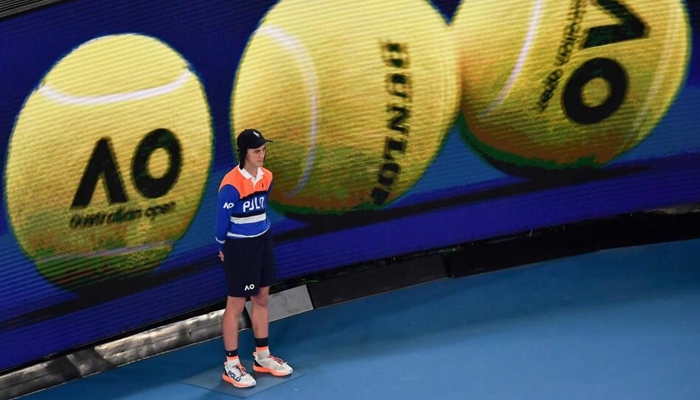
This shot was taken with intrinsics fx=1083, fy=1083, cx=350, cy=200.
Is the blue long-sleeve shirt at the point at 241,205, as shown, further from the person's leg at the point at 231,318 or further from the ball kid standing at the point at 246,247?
the person's leg at the point at 231,318

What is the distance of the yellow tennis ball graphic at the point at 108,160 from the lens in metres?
6.20

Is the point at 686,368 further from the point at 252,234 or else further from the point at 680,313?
the point at 252,234

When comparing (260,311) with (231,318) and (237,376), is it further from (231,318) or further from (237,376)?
(237,376)

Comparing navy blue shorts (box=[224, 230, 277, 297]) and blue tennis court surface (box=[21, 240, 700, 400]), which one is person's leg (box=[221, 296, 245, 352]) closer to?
navy blue shorts (box=[224, 230, 277, 297])

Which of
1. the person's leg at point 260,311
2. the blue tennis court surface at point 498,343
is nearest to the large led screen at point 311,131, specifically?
the blue tennis court surface at point 498,343

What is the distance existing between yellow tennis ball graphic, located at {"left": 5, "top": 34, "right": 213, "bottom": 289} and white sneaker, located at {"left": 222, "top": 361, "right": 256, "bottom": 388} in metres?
0.82

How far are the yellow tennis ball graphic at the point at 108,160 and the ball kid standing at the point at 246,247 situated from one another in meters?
0.52

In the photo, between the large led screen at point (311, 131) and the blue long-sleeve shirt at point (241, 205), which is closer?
the blue long-sleeve shirt at point (241, 205)

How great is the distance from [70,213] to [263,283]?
1.21 metres

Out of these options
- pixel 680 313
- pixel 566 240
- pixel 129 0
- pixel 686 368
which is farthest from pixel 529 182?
pixel 129 0

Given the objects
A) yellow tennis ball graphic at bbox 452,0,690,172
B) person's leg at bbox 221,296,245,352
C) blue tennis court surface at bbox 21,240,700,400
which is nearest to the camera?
blue tennis court surface at bbox 21,240,700,400

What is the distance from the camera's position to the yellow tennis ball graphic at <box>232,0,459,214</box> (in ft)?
22.2

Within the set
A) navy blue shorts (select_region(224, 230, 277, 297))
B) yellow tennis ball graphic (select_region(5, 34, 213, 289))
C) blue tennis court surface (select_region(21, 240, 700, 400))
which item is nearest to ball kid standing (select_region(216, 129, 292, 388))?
navy blue shorts (select_region(224, 230, 277, 297))

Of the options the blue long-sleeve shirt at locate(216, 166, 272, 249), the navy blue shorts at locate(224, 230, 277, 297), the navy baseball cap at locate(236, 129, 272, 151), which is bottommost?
the navy blue shorts at locate(224, 230, 277, 297)
